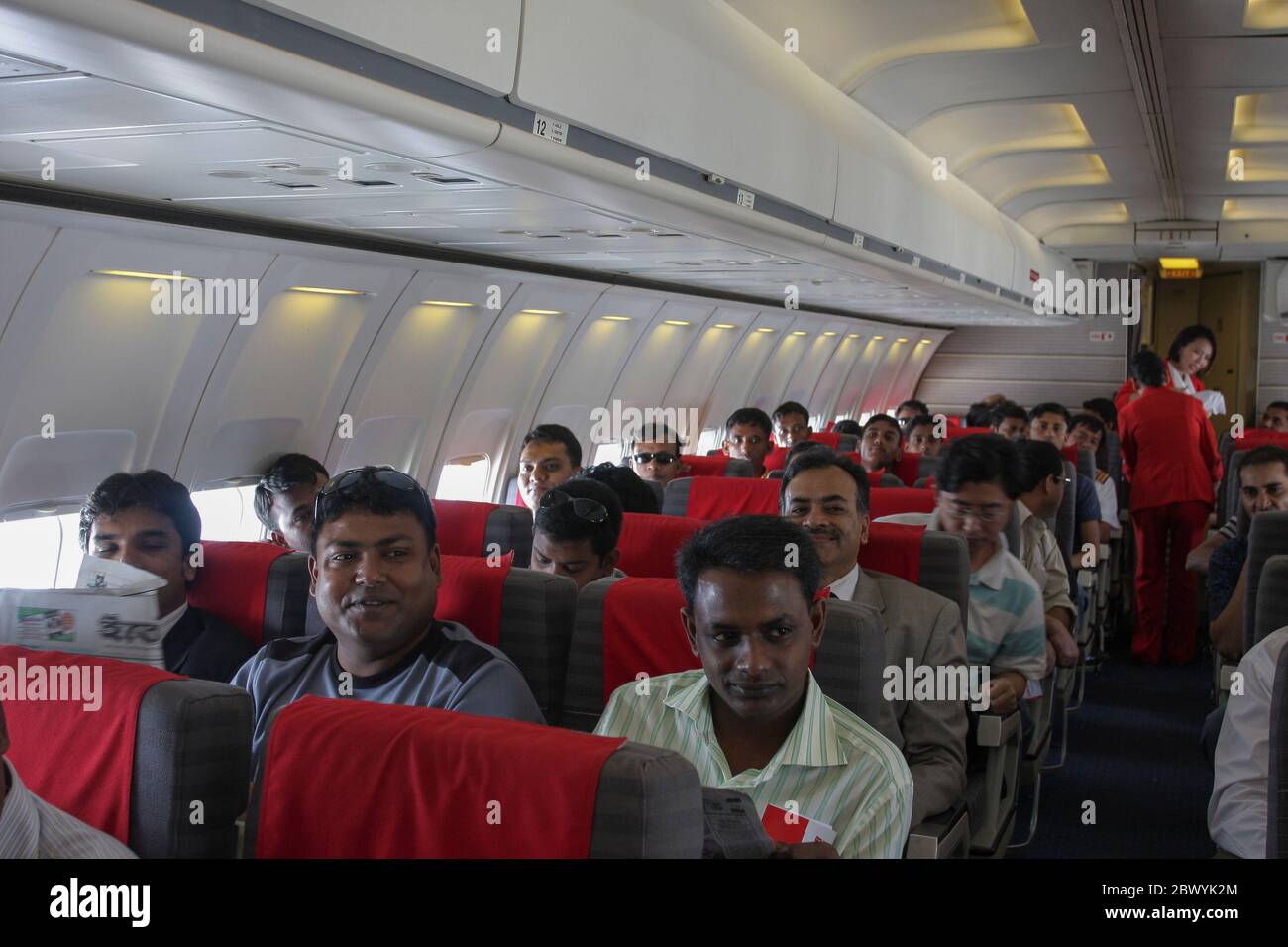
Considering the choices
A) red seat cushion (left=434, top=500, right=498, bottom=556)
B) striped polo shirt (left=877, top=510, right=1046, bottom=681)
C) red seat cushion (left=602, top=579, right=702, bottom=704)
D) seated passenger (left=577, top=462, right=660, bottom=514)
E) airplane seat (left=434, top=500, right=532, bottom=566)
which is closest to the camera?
red seat cushion (left=602, top=579, right=702, bottom=704)

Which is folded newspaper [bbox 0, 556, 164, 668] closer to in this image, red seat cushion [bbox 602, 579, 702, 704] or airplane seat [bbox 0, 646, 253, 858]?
airplane seat [bbox 0, 646, 253, 858]

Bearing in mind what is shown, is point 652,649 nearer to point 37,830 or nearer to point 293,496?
point 37,830

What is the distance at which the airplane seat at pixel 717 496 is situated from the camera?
5969 millimetres

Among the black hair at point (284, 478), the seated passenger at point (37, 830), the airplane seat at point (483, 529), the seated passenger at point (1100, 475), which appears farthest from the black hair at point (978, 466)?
the seated passenger at point (1100, 475)

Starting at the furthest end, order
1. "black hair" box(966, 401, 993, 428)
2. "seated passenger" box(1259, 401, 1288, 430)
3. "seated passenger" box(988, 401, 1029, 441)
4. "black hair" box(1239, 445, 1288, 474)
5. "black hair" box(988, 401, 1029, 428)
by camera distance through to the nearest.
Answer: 1. "seated passenger" box(1259, 401, 1288, 430)
2. "black hair" box(966, 401, 993, 428)
3. "black hair" box(988, 401, 1029, 428)
4. "seated passenger" box(988, 401, 1029, 441)
5. "black hair" box(1239, 445, 1288, 474)

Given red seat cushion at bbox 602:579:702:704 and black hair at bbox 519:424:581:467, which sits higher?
black hair at bbox 519:424:581:467

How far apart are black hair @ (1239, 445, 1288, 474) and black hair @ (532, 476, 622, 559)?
3.38m

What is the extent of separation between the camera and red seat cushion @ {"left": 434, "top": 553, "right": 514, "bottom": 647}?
10.9ft

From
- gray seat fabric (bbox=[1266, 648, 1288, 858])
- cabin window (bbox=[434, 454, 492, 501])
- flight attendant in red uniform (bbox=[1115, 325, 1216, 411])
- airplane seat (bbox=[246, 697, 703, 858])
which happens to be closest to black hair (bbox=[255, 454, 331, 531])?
cabin window (bbox=[434, 454, 492, 501])

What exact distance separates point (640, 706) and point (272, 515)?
3557 millimetres

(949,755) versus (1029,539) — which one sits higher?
(1029,539)
